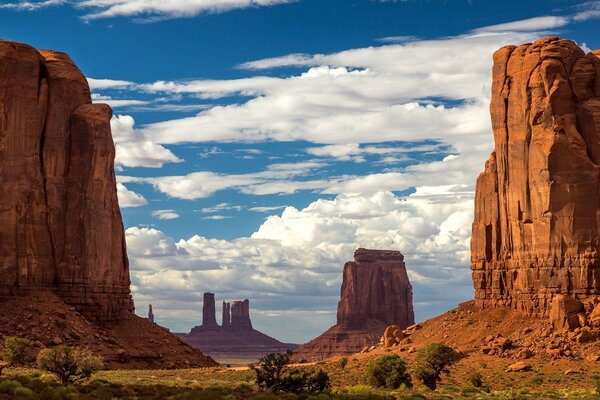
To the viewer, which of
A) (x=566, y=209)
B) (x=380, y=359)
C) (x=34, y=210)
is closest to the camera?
(x=380, y=359)

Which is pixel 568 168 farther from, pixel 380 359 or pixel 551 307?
pixel 380 359

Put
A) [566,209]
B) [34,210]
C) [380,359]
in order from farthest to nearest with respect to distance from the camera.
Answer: [34,210] < [566,209] < [380,359]

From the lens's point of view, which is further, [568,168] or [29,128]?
[29,128]

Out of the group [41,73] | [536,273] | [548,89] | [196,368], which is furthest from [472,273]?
[41,73]

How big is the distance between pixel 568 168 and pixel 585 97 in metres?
6.95

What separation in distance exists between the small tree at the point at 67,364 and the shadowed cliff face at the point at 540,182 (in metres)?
38.7

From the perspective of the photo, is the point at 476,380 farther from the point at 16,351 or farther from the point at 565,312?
the point at 16,351

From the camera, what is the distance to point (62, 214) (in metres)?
108

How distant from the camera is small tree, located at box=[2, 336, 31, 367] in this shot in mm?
88688

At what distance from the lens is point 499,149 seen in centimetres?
10644

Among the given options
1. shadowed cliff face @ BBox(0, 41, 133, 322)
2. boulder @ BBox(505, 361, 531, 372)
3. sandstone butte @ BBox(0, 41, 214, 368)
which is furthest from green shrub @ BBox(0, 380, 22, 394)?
shadowed cliff face @ BBox(0, 41, 133, 322)

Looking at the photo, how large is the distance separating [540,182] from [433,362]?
18.5 metres

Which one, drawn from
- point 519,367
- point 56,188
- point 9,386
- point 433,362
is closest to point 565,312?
point 519,367

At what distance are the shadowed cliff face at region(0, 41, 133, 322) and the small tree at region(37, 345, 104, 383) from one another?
26.7m
